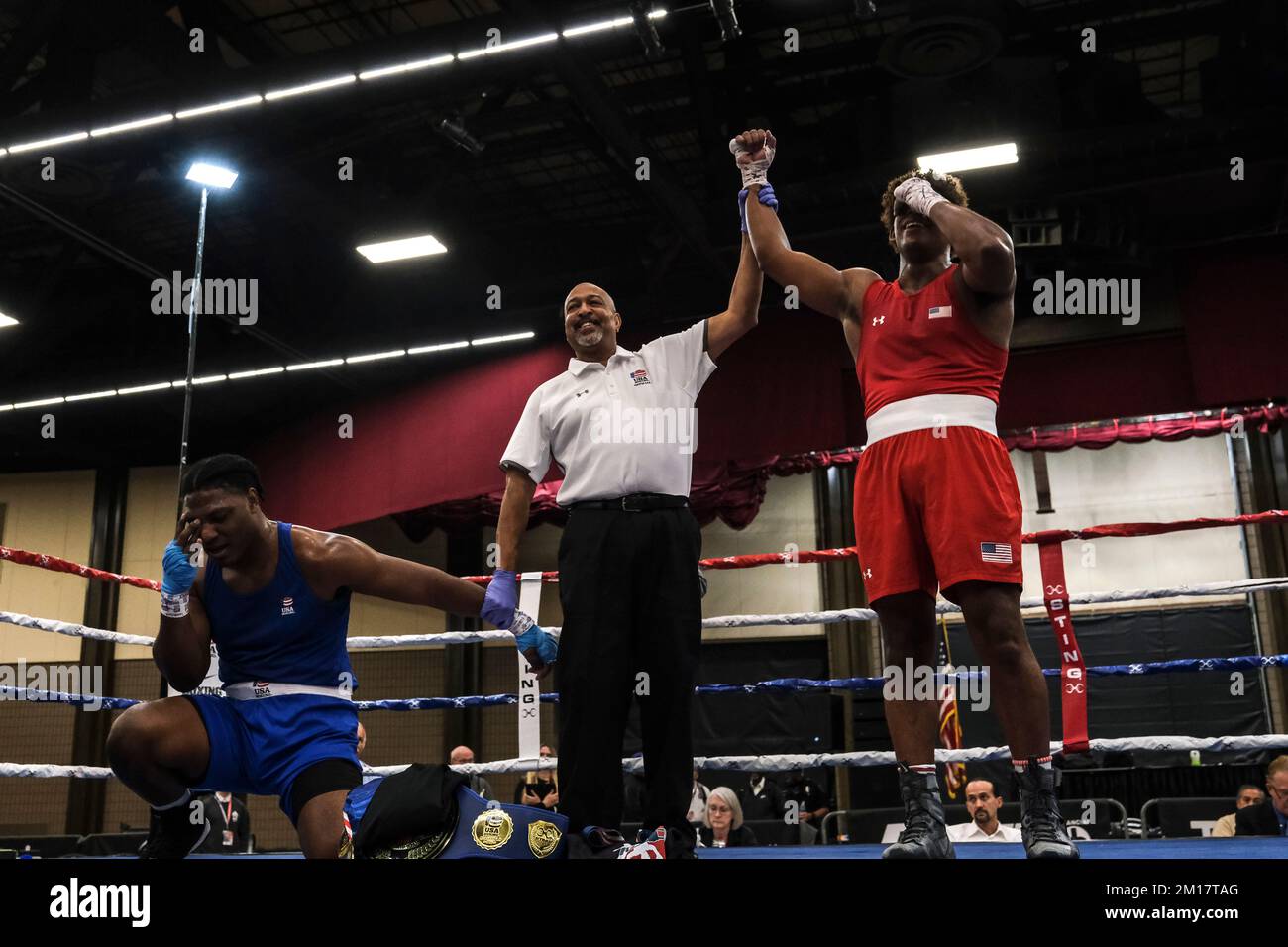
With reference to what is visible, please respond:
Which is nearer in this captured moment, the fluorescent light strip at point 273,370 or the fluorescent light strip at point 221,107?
the fluorescent light strip at point 221,107

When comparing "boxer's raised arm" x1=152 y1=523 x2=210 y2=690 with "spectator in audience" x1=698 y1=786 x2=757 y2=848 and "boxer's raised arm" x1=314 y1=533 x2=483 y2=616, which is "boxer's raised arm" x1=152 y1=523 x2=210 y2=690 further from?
"spectator in audience" x1=698 y1=786 x2=757 y2=848

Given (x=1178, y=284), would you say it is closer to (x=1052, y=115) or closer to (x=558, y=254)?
(x=1052, y=115)

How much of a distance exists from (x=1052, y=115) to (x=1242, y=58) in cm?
96

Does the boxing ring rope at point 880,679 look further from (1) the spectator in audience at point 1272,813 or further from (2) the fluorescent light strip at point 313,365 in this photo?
(2) the fluorescent light strip at point 313,365

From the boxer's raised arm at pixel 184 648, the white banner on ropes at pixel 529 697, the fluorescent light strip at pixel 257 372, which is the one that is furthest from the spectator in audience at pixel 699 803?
the fluorescent light strip at pixel 257 372

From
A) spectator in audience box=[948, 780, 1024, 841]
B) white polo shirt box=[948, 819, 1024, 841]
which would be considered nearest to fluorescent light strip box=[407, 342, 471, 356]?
spectator in audience box=[948, 780, 1024, 841]

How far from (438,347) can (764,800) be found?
13.1 ft

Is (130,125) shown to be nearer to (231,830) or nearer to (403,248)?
(403,248)

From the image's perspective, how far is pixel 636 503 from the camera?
2.46m

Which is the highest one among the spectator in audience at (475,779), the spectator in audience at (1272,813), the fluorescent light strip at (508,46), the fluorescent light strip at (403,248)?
the fluorescent light strip at (403,248)

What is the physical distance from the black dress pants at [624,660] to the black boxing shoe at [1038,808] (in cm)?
68

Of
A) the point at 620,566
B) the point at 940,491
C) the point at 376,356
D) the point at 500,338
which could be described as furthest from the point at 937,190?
the point at 376,356

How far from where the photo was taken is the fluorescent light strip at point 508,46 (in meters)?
4.95

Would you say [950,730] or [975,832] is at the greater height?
[950,730]
